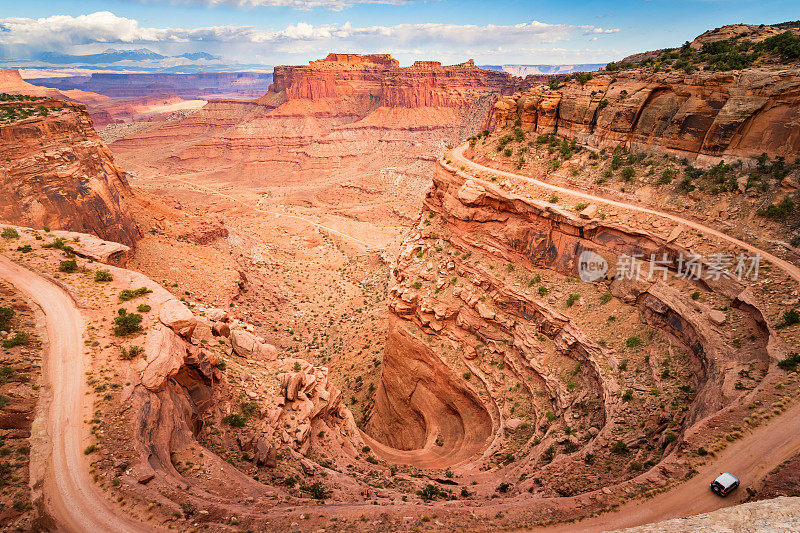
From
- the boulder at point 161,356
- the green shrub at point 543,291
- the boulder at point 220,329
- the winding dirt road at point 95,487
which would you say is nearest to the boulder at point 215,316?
the boulder at point 220,329

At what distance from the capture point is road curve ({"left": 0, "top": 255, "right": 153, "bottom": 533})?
486 inches

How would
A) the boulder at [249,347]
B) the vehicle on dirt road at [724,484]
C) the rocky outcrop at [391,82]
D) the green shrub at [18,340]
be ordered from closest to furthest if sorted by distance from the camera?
the vehicle on dirt road at [724,484], the green shrub at [18,340], the boulder at [249,347], the rocky outcrop at [391,82]

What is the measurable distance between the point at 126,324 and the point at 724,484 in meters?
28.0

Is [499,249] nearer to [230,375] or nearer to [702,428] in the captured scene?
[702,428]

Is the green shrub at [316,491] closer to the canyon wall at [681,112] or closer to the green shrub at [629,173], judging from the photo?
the green shrub at [629,173]

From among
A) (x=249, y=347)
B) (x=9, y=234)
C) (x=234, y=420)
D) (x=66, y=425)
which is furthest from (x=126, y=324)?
(x=9, y=234)

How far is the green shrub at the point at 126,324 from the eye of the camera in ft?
65.3

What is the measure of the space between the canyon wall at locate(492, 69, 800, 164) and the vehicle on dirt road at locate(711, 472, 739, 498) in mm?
22439

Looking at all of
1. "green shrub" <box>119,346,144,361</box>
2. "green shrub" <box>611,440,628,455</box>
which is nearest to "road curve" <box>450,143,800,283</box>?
"green shrub" <box>611,440,628,455</box>

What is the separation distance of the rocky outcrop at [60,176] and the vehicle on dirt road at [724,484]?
47.9m

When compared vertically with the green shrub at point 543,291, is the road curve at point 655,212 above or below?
above

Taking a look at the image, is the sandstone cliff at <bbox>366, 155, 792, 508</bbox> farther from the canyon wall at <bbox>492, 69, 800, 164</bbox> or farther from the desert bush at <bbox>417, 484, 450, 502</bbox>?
the canyon wall at <bbox>492, 69, 800, 164</bbox>

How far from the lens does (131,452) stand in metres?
14.5

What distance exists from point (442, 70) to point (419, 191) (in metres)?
64.8
